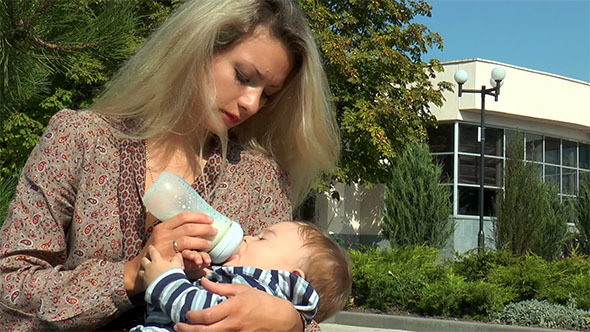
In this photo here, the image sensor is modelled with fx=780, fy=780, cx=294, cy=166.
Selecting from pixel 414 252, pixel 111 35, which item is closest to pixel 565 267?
pixel 414 252

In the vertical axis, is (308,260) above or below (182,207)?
below

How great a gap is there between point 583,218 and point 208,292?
2241cm

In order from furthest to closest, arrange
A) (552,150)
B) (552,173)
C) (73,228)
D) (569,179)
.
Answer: (569,179) < (552,173) < (552,150) < (73,228)

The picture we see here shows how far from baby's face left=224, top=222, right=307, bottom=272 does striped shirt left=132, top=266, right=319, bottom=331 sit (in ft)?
0.24

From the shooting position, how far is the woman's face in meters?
2.53

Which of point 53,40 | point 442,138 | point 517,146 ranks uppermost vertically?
point 442,138

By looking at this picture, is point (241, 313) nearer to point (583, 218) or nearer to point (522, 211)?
point (522, 211)

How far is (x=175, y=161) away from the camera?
251cm

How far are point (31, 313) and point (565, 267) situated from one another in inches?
482

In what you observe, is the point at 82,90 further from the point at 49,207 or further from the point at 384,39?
the point at 49,207

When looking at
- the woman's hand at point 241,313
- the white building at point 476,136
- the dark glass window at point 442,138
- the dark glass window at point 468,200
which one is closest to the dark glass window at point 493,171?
the white building at point 476,136

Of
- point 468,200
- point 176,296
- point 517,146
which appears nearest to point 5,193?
point 176,296

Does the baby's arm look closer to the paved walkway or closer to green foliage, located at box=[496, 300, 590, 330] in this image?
the paved walkway

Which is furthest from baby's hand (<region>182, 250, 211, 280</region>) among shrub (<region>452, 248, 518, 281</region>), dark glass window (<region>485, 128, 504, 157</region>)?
dark glass window (<region>485, 128, 504, 157</region>)
